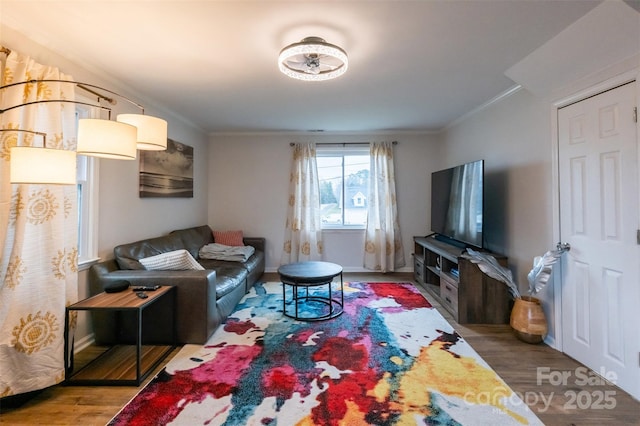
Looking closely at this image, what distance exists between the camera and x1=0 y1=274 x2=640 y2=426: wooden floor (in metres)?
1.59

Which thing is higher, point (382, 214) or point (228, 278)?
point (382, 214)

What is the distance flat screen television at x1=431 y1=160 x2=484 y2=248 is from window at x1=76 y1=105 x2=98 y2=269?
3.67 metres

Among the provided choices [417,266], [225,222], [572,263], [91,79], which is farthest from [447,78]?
[225,222]

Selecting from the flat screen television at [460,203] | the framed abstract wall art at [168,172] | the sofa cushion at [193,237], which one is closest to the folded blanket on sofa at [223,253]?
the sofa cushion at [193,237]

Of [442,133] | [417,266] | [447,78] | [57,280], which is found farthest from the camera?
[442,133]

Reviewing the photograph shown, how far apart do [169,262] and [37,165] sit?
1.37 m

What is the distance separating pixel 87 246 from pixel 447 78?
360 centimetres

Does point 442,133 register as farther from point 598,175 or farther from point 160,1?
point 160,1

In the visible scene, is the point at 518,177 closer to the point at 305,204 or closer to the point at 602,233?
the point at 602,233

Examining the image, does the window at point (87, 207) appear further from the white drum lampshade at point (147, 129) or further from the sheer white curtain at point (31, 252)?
the white drum lampshade at point (147, 129)

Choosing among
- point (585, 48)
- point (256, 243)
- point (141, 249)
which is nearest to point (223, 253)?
point (256, 243)

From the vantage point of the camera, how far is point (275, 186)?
484 centimetres

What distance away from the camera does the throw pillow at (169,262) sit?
8.40ft

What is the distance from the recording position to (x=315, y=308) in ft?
10.5
